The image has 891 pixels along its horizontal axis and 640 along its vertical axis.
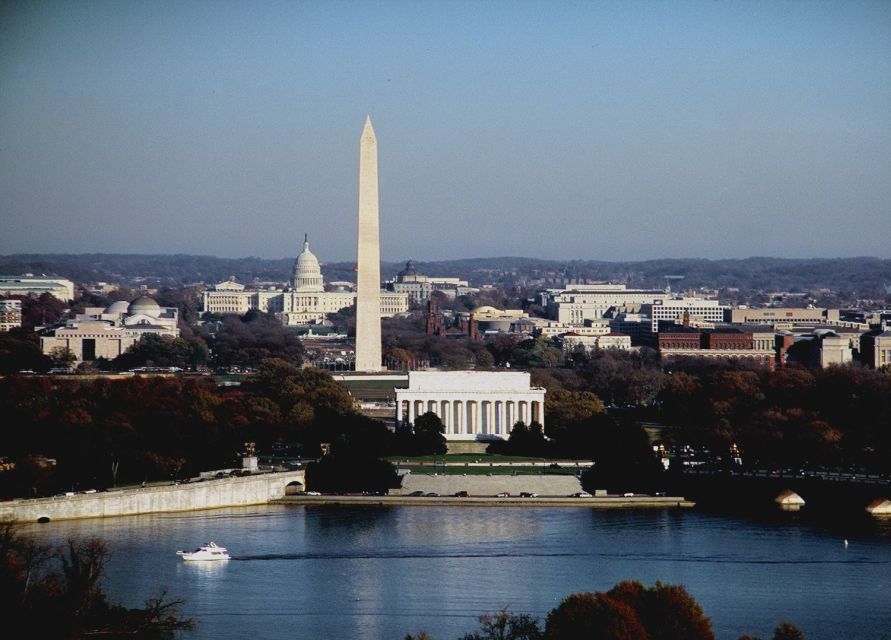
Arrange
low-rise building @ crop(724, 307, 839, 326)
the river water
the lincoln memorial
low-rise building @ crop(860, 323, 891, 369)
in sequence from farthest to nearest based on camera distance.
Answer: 1. low-rise building @ crop(724, 307, 839, 326)
2. low-rise building @ crop(860, 323, 891, 369)
3. the lincoln memorial
4. the river water

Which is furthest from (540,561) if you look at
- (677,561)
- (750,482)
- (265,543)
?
(750,482)

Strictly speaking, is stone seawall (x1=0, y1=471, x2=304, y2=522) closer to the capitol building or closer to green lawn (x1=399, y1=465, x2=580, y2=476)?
green lawn (x1=399, y1=465, x2=580, y2=476)

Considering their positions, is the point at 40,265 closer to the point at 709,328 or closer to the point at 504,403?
the point at 709,328

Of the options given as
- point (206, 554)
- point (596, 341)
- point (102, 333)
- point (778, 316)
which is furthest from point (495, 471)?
point (778, 316)

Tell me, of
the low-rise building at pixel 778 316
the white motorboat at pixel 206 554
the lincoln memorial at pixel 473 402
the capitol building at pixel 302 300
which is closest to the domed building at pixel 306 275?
the capitol building at pixel 302 300

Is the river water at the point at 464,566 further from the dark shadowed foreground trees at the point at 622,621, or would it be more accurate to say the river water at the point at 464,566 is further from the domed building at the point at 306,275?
the domed building at the point at 306,275

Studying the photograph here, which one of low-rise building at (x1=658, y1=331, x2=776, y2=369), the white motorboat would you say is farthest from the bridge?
low-rise building at (x1=658, y1=331, x2=776, y2=369)

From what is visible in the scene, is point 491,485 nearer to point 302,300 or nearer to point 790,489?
point 790,489
